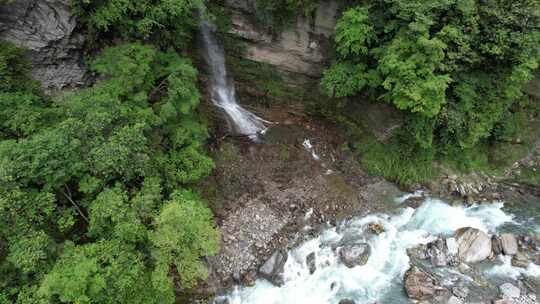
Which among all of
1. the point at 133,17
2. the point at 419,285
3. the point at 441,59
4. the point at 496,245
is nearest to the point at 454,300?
the point at 419,285

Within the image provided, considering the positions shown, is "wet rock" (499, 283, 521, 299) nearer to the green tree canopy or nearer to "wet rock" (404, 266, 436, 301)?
"wet rock" (404, 266, 436, 301)

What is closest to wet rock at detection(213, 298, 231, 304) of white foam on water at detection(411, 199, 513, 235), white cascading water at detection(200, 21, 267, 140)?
white cascading water at detection(200, 21, 267, 140)

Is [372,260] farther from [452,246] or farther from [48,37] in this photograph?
[48,37]

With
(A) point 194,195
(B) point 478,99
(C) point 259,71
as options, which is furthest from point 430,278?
(C) point 259,71

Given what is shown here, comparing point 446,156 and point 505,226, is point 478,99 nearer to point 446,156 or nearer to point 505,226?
point 446,156

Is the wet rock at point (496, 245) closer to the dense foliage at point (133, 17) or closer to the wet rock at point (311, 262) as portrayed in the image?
the wet rock at point (311, 262)

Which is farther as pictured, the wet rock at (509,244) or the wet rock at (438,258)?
the wet rock at (509,244)

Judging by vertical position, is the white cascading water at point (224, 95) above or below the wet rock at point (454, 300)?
above

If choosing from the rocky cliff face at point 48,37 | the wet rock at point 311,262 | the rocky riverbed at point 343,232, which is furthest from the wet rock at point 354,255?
the rocky cliff face at point 48,37
